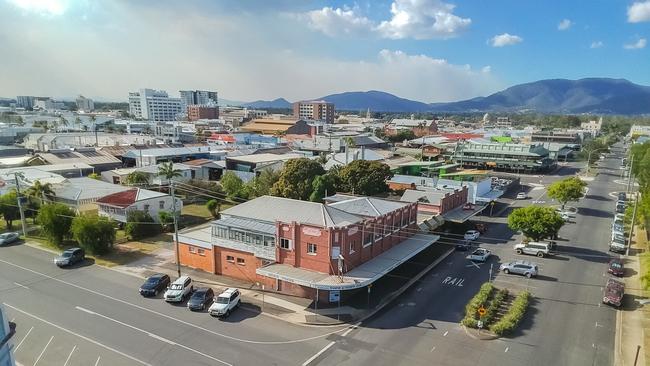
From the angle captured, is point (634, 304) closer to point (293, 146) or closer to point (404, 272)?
point (404, 272)

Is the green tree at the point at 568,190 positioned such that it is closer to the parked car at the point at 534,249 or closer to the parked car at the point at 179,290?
the parked car at the point at 534,249

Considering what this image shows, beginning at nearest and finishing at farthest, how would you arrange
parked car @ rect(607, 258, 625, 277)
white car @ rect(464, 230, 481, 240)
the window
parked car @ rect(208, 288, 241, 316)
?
1. parked car @ rect(208, 288, 241, 316)
2. the window
3. parked car @ rect(607, 258, 625, 277)
4. white car @ rect(464, 230, 481, 240)

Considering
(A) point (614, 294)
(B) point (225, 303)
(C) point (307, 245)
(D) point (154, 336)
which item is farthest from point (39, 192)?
(A) point (614, 294)

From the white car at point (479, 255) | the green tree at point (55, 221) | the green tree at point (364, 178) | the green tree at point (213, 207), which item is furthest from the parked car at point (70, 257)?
the white car at point (479, 255)

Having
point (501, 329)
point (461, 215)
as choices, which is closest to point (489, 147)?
point (461, 215)

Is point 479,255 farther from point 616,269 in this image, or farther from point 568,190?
point 568,190

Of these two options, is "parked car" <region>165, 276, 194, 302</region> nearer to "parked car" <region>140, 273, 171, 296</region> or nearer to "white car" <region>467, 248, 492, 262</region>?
"parked car" <region>140, 273, 171, 296</region>

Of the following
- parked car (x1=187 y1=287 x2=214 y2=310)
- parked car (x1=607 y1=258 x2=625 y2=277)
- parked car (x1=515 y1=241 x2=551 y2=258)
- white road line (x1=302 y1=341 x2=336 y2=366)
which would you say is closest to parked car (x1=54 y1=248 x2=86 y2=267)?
parked car (x1=187 y1=287 x2=214 y2=310)
